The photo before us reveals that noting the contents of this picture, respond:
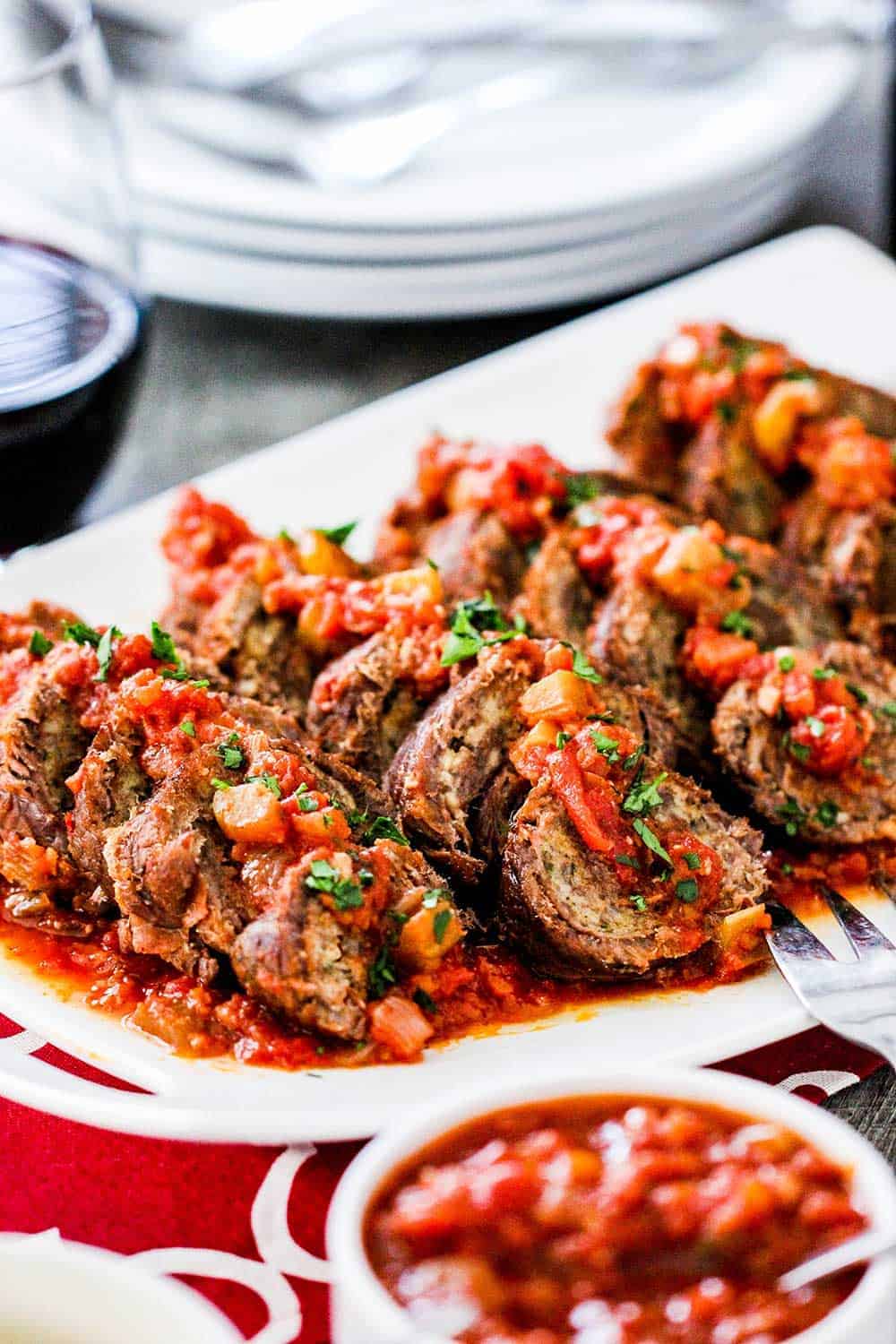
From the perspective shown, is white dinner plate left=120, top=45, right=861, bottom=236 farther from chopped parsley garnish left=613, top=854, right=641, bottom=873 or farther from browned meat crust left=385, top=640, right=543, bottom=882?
chopped parsley garnish left=613, top=854, right=641, bottom=873

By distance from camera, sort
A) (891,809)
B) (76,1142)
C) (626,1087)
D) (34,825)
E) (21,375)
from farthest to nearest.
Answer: (21,375) < (891,809) < (34,825) < (76,1142) < (626,1087)

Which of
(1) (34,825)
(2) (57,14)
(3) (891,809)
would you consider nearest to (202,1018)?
(1) (34,825)

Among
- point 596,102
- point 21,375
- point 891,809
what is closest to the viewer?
point 891,809

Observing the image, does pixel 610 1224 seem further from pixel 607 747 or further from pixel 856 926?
pixel 856 926

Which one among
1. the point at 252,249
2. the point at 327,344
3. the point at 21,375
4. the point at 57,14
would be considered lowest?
the point at 327,344

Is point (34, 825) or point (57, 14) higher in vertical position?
point (57, 14)

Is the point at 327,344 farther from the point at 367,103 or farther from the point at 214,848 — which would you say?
the point at 214,848

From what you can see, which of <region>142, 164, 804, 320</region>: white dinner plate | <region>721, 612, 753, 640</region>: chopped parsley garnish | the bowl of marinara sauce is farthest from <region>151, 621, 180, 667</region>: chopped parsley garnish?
<region>142, 164, 804, 320</region>: white dinner plate
